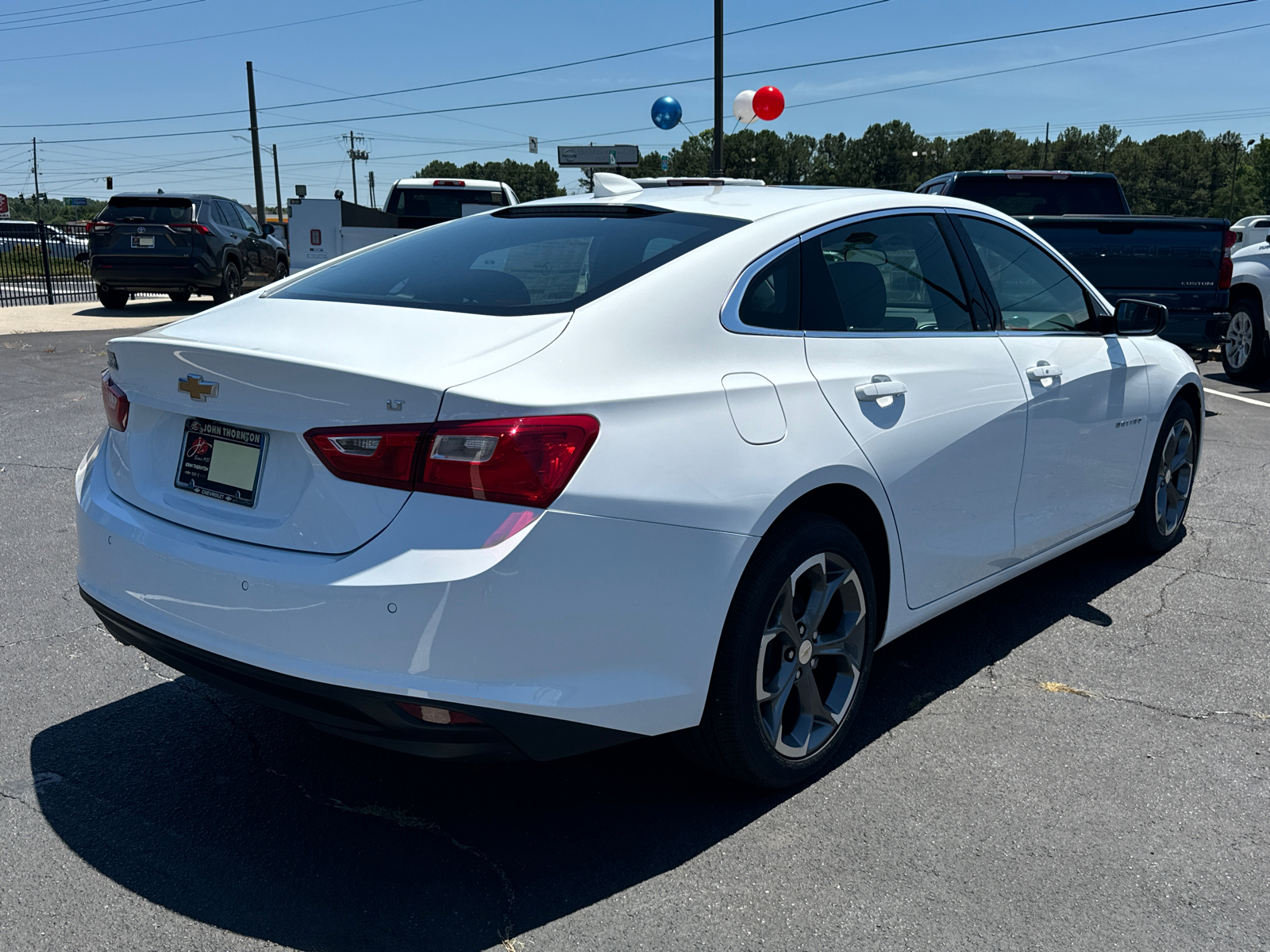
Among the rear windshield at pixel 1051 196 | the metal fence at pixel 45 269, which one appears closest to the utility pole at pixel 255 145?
the metal fence at pixel 45 269

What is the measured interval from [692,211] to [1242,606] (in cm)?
300

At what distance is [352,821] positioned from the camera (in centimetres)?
283

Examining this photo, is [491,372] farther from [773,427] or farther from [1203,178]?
[1203,178]

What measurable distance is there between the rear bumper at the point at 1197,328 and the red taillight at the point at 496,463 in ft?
24.4

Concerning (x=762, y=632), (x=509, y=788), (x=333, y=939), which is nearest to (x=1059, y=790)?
(x=762, y=632)

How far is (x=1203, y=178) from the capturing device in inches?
4599

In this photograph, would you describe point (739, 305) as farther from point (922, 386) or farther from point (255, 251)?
point (255, 251)

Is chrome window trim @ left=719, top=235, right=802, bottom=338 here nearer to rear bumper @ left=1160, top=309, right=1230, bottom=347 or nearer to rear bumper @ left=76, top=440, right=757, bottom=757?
→ rear bumper @ left=76, top=440, right=757, bottom=757

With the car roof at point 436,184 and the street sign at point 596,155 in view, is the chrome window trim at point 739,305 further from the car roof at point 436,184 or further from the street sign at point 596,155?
the street sign at point 596,155

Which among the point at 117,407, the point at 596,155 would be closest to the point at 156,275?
the point at 596,155

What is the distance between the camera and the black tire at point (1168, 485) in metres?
4.94

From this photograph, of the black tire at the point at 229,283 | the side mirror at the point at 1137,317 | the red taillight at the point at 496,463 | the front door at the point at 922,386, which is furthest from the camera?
the black tire at the point at 229,283

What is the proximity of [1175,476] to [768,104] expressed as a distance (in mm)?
16659

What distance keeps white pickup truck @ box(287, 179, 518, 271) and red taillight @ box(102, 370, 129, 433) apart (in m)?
11.2
